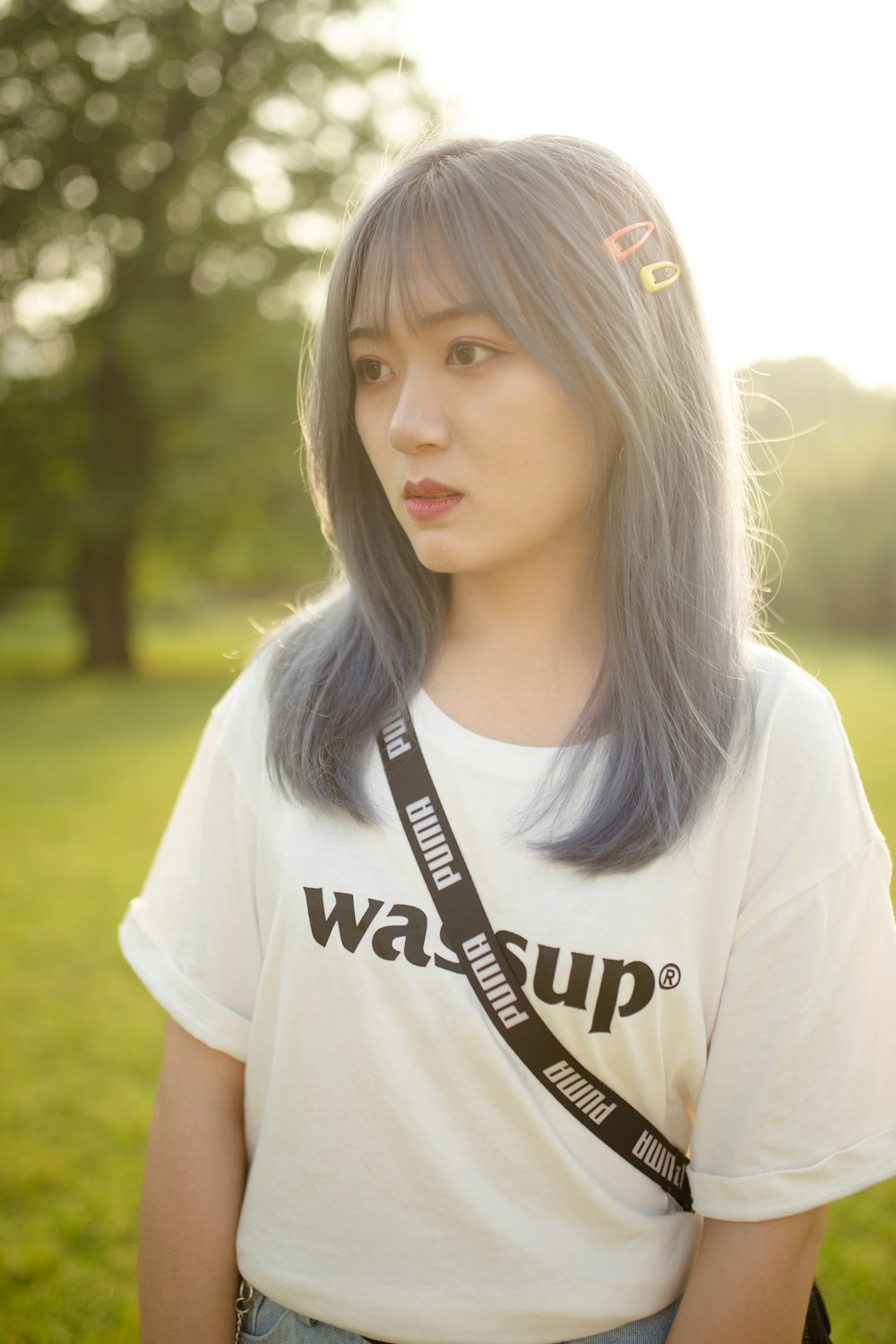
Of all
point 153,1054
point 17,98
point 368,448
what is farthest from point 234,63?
point 368,448

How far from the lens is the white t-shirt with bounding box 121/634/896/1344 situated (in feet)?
4.42

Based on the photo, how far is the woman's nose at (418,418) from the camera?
4.73ft

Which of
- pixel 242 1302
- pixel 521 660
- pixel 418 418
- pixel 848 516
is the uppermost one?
pixel 418 418

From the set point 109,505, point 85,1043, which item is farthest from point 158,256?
point 85,1043

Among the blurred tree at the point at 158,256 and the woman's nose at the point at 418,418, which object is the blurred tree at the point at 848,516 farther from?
the woman's nose at the point at 418,418

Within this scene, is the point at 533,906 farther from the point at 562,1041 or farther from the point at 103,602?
the point at 103,602

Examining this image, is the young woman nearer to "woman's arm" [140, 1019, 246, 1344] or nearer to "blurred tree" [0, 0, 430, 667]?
"woman's arm" [140, 1019, 246, 1344]

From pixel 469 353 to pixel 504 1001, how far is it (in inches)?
35.1

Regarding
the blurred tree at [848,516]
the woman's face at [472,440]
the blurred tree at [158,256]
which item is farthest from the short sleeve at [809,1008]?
the blurred tree at [848,516]

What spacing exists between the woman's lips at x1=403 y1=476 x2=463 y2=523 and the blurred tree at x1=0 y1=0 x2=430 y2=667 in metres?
15.4

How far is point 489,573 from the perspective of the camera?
1626mm

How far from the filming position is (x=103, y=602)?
60.1 feet

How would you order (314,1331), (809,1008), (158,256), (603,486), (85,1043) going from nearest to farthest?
(809,1008)
(314,1331)
(603,486)
(85,1043)
(158,256)

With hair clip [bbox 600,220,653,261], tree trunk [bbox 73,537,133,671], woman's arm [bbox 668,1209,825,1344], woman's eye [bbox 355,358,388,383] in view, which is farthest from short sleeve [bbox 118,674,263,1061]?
tree trunk [bbox 73,537,133,671]
